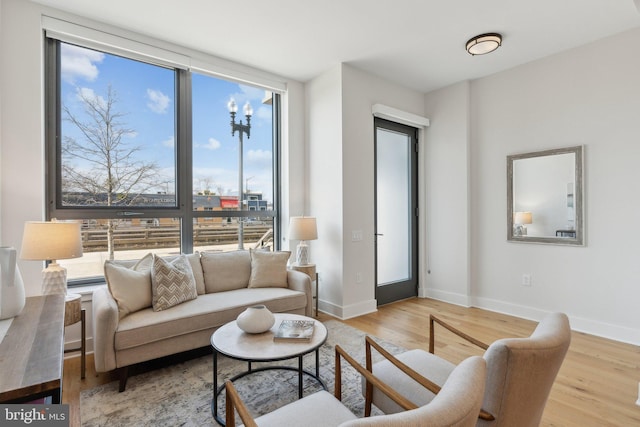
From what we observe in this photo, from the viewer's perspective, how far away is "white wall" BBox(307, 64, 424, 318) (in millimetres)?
3809

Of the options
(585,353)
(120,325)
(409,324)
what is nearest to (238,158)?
(120,325)

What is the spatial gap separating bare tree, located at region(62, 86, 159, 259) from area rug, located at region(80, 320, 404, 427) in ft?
4.59

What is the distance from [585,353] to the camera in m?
2.84

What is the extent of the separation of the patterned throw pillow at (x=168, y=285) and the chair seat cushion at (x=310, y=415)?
1.70 m

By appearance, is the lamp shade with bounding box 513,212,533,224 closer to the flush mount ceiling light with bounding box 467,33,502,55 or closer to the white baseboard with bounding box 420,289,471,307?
the white baseboard with bounding box 420,289,471,307

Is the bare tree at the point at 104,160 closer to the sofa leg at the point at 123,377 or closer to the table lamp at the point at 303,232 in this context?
the sofa leg at the point at 123,377

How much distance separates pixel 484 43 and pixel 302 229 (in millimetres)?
2656

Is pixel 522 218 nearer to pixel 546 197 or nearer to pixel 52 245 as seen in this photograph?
pixel 546 197

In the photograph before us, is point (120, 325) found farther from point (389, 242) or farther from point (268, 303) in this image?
point (389, 242)

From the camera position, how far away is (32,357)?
1137mm

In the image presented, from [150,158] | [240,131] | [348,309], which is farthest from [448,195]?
[150,158]

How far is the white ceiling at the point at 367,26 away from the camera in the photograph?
8.93 ft

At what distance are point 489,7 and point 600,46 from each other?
1480 mm

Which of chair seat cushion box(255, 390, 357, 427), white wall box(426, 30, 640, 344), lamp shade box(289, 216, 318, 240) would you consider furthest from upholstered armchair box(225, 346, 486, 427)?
white wall box(426, 30, 640, 344)
